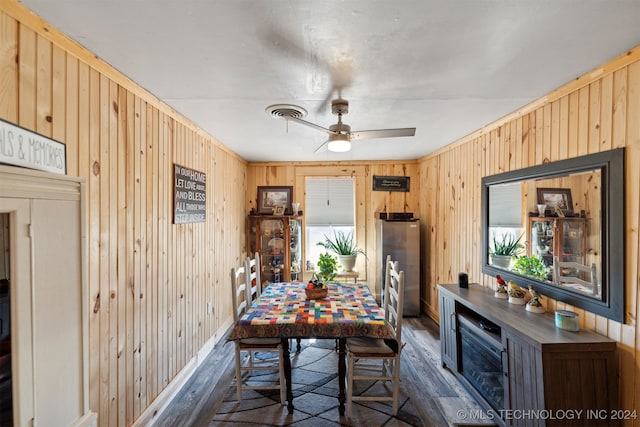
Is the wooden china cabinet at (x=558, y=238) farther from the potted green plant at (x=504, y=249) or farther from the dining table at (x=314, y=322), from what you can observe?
the dining table at (x=314, y=322)

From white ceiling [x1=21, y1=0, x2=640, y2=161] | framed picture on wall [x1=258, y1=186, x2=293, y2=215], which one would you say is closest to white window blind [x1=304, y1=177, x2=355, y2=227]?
framed picture on wall [x1=258, y1=186, x2=293, y2=215]

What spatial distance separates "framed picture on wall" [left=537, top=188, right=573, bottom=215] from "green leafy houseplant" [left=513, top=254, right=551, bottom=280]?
0.41m

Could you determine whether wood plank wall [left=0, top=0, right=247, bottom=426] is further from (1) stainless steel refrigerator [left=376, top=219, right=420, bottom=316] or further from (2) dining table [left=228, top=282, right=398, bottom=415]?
(1) stainless steel refrigerator [left=376, top=219, right=420, bottom=316]

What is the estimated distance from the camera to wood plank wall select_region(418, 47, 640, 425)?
5.34 ft

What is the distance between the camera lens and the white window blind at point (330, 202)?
4996 mm

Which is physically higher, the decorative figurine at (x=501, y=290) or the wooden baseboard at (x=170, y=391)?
the decorative figurine at (x=501, y=290)

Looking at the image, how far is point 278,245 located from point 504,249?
127 inches

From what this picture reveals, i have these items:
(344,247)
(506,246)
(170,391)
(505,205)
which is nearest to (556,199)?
(505,205)

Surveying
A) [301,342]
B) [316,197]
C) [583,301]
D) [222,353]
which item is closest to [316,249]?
[316,197]

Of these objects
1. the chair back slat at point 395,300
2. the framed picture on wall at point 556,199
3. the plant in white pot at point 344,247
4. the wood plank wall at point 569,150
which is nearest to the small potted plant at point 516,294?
the wood plank wall at point 569,150

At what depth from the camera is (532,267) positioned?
2344 mm

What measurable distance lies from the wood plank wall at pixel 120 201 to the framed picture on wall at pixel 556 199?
310 centimetres

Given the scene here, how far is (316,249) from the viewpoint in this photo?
16.5 ft

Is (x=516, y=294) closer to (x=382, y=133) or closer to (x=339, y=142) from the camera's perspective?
(x=382, y=133)
